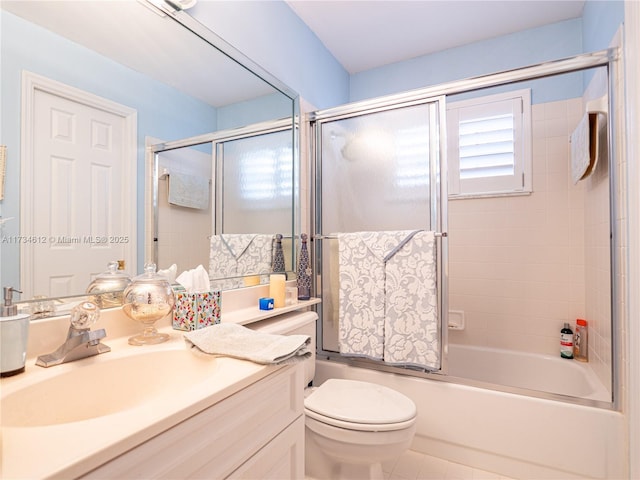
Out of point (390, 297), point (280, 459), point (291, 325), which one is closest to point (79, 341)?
point (280, 459)

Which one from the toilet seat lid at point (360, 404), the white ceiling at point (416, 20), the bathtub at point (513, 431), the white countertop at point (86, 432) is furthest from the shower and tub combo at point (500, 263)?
the white countertop at point (86, 432)

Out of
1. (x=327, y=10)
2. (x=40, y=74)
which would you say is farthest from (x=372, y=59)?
(x=40, y=74)

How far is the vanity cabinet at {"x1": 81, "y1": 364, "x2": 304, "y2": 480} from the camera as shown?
20.3 inches

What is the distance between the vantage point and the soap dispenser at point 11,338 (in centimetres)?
66

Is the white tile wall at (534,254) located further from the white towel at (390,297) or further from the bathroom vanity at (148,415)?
the bathroom vanity at (148,415)

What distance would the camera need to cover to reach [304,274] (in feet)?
5.84

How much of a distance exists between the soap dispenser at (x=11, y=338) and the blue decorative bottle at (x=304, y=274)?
116cm

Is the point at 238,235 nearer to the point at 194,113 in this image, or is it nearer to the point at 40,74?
the point at 194,113

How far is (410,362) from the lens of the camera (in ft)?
5.33

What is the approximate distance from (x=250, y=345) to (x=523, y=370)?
6.95 feet

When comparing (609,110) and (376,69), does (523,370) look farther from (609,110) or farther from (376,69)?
(376,69)

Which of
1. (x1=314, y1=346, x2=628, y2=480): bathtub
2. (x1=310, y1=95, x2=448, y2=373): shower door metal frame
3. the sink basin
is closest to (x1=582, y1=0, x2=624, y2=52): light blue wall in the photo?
(x1=310, y1=95, x2=448, y2=373): shower door metal frame

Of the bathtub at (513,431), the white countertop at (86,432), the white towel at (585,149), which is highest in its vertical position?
the white towel at (585,149)

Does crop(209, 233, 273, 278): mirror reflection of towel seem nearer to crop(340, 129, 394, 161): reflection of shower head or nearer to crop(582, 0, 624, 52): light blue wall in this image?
crop(340, 129, 394, 161): reflection of shower head
